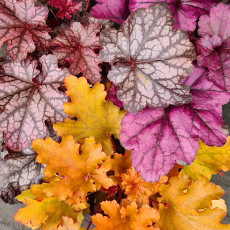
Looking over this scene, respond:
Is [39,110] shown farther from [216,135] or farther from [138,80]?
[216,135]

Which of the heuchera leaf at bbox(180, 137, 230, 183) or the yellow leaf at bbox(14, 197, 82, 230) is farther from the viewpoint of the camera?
the heuchera leaf at bbox(180, 137, 230, 183)

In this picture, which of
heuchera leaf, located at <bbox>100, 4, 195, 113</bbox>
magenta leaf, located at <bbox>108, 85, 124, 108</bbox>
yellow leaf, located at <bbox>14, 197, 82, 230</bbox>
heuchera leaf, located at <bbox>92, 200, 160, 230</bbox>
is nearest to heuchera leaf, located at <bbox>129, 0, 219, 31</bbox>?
heuchera leaf, located at <bbox>100, 4, 195, 113</bbox>

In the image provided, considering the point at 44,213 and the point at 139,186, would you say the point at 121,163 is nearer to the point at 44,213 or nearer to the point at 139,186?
the point at 139,186

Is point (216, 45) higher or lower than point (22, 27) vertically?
higher

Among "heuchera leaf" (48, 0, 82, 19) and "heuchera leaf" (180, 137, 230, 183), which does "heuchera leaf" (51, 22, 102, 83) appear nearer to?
"heuchera leaf" (48, 0, 82, 19)

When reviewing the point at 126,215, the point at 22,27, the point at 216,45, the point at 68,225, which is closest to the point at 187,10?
the point at 216,45

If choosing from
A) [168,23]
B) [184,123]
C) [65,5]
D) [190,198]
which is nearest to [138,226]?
[190,198]
